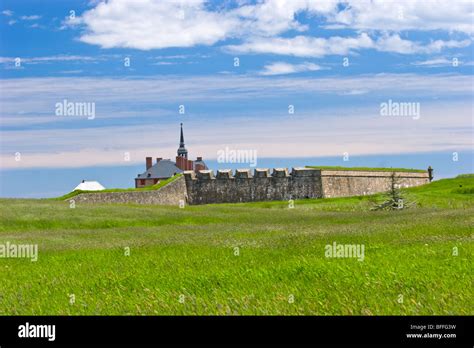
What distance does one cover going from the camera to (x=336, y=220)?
119ft

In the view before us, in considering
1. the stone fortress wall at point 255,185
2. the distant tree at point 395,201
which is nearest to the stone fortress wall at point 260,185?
the stone fortress wall at point 255,185

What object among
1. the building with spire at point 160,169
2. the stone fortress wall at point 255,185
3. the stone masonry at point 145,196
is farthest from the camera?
the building with spire at point 160,169

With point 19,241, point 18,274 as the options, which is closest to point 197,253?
point 18,274

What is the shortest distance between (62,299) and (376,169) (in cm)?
8286
